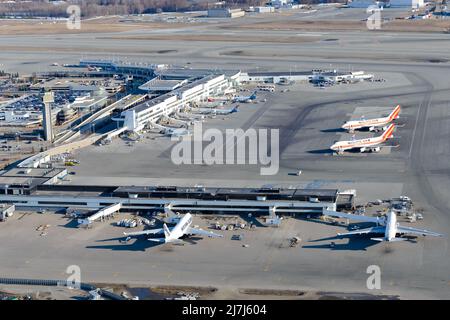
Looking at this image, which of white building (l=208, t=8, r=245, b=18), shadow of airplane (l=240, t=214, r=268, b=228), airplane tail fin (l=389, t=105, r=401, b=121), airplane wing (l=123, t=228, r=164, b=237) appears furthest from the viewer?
white building (l=208, t=8, r=245, b=18)

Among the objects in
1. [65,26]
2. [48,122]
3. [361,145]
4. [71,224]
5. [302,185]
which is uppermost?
[65,26]

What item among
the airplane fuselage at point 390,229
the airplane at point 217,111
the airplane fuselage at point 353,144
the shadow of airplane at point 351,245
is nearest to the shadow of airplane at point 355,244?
the shadow of airplane at point 351,245

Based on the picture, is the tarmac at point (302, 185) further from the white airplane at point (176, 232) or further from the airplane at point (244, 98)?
the airplane at point (244, 98)

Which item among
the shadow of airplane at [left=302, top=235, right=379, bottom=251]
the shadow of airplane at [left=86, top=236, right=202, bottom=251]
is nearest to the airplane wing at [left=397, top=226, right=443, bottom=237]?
the shadow of airplane at [left=302, top=235, right=379, bottom=251]

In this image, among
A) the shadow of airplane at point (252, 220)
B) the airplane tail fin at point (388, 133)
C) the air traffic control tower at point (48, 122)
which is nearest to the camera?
the shadow of airplane at point (252, 220)

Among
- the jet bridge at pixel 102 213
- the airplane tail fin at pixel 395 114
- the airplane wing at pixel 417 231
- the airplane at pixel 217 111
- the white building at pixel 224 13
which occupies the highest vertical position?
the white building at pixel 224 13

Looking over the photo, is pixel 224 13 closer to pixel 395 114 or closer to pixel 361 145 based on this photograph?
pixel 395 114

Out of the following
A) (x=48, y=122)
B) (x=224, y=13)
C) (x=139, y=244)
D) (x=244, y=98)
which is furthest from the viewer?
(x=224, y=13)

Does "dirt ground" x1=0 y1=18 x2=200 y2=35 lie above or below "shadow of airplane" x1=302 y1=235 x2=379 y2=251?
above

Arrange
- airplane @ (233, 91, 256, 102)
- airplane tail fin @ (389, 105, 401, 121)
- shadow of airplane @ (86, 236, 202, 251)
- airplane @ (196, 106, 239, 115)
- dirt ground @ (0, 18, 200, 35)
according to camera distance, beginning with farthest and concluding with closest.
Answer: dirt ground @ (0, 18, 200, 35) < airplane @ (233, 91, 256, 102) < airplane @ (196, 106, 239, 115) < airplane tail fin @ (389, 105, 401, 121) < shadow of airplane @ (86, 236, 202, 251)

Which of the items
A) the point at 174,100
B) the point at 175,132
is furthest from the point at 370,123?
the point at 174,100

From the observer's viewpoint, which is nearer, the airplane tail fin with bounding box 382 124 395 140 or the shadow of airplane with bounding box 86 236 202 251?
the shadow of airplane with bounding box 86 236 202 251

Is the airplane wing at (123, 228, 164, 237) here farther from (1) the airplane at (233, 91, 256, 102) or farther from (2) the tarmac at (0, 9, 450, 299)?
(1) the airplane at (233, 91, 256, 102)
